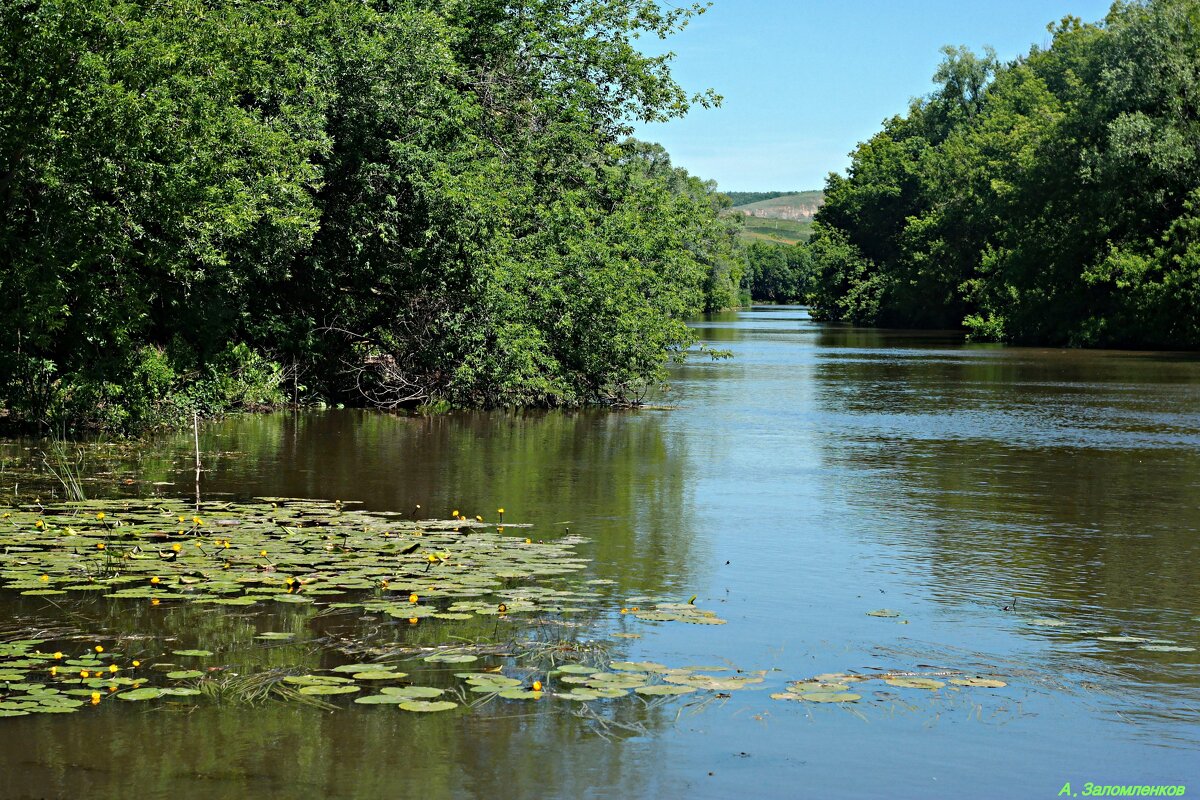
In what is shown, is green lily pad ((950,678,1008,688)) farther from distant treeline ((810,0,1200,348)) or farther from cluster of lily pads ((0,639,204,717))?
distant treeline ((810,0,1200,348))

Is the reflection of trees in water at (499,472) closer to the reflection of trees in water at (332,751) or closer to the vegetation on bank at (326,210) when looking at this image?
the vegetation on bank at (326,210)

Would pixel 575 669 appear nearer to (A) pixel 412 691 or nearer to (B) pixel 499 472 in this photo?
(A) pixel 412 691

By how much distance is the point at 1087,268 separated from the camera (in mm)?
64125

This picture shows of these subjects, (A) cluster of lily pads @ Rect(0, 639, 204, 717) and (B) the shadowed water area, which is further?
(A) cluster of lily pads @ Rect(0, 639, 204, 717)

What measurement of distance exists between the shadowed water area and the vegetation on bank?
9.20 ft

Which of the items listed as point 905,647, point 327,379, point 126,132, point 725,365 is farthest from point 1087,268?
point 905,647

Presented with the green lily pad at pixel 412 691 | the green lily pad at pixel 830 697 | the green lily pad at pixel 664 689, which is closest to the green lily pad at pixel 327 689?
the green lily pad at pixel 412 691

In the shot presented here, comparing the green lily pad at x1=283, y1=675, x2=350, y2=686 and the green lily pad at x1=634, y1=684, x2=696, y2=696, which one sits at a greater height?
the green lily pad at x1=283, y1=675, x2=350, y2=686

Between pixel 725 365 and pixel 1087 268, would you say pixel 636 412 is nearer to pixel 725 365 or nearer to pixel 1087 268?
pixel 725 365

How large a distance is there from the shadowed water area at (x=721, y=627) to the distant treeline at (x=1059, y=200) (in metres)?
40.3

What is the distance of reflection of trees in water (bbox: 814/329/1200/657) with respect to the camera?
1134 centimetres

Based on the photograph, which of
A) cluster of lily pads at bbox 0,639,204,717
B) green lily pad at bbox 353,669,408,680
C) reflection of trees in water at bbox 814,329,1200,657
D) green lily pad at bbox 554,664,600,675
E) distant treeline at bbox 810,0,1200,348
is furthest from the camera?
distant treeline at bbox 810,0,1200,348

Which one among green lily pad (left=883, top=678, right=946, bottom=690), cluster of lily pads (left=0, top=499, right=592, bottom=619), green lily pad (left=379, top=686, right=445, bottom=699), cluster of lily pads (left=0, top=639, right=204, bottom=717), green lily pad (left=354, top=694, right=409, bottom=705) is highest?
cluster of lily pads (left=0, top=499, right=592, bottom=619)

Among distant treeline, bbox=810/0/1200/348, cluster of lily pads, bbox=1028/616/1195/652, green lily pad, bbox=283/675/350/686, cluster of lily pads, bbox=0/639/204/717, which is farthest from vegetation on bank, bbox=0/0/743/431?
distant treeline, bbox=810/0/1200/348
